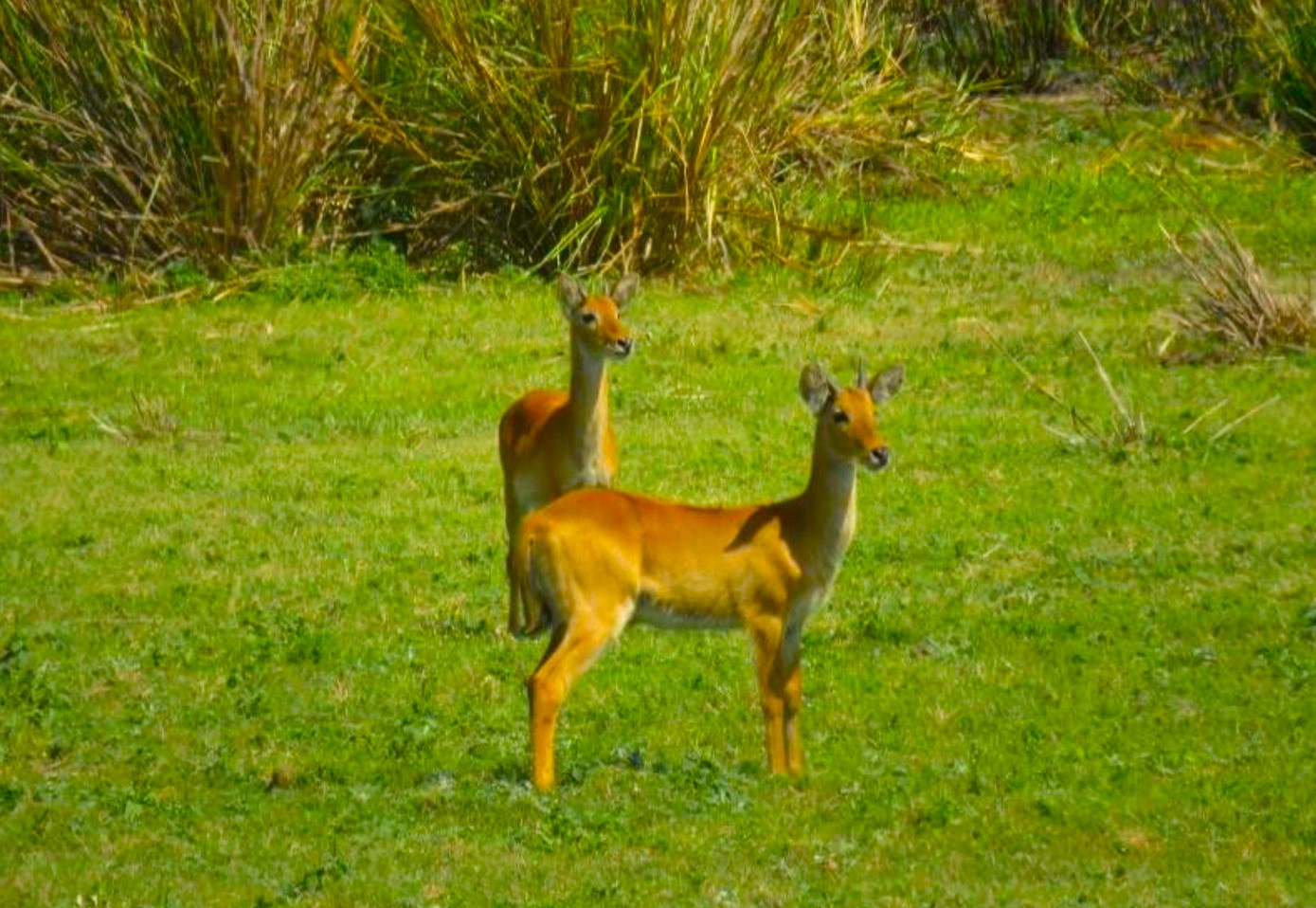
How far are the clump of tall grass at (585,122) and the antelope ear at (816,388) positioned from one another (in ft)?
24.8

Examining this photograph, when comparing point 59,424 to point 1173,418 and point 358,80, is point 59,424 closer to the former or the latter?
point 358,80

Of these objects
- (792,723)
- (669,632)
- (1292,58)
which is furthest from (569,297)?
(1292,58)

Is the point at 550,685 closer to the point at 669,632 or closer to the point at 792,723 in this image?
the point at 792,723

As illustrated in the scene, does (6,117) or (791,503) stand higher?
(791,503)

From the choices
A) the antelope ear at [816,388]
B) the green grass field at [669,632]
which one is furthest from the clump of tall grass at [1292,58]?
the antelope ear at [816,388]

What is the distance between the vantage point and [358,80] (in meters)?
17.8

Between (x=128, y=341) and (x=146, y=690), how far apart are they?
623cm

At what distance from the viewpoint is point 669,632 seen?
11.6m

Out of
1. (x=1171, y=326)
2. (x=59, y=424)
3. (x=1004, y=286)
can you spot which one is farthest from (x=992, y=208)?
(x=59, y=424)

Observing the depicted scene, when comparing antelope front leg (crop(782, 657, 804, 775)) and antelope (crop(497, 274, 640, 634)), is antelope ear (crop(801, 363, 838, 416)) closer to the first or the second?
antelope front leg (crop(782, 657, 804, 775))

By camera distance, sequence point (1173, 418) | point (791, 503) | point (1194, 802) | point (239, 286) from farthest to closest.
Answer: point (239, 286)
point (1173, 418)
point (791, 503)
point (1194, 802)

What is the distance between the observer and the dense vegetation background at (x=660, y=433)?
8.95 metres

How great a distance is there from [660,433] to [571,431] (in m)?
2.83

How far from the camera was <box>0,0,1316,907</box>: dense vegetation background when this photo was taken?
8945 millimetres
